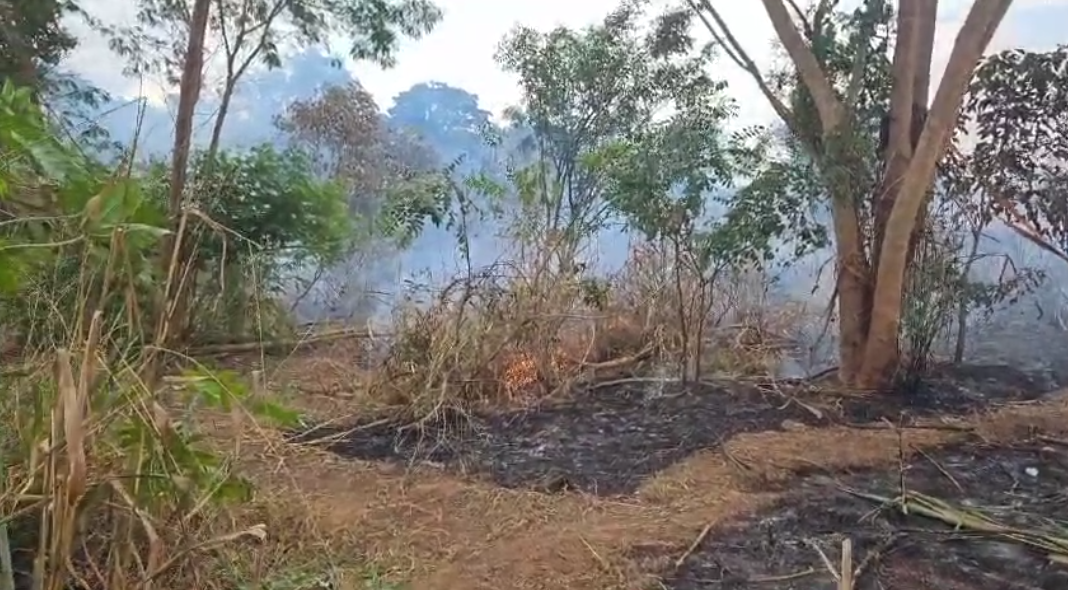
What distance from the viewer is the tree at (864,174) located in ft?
14.7

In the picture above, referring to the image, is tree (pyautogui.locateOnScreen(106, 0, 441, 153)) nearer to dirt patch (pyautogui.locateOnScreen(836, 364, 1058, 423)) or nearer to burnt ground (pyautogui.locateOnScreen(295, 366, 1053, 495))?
burnt ground (pyautogui.locateOnScreen(295, 366, 1053, 495))

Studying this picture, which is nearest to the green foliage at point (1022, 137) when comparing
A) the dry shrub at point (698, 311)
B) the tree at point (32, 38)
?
the dry shrub at point (698, 311)

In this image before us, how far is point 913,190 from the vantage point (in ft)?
14.2

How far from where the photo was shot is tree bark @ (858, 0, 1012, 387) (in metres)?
4.04

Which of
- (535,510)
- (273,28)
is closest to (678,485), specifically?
(535,510)

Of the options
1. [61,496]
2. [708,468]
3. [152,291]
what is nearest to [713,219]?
[708,468]

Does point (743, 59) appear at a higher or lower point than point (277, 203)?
higher

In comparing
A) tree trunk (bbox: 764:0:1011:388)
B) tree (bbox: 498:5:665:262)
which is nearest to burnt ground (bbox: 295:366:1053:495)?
tree trunk (bbox: 764:0:1011:388)

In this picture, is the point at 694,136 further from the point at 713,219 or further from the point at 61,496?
the point at 61,496

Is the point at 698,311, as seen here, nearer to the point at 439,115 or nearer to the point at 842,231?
the point at 842,231

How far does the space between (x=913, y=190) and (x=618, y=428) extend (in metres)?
1.67

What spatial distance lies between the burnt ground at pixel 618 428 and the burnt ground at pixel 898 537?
0.64m

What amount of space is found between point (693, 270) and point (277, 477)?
2418mm

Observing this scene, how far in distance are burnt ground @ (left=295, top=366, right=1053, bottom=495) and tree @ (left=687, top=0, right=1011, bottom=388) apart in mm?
372
